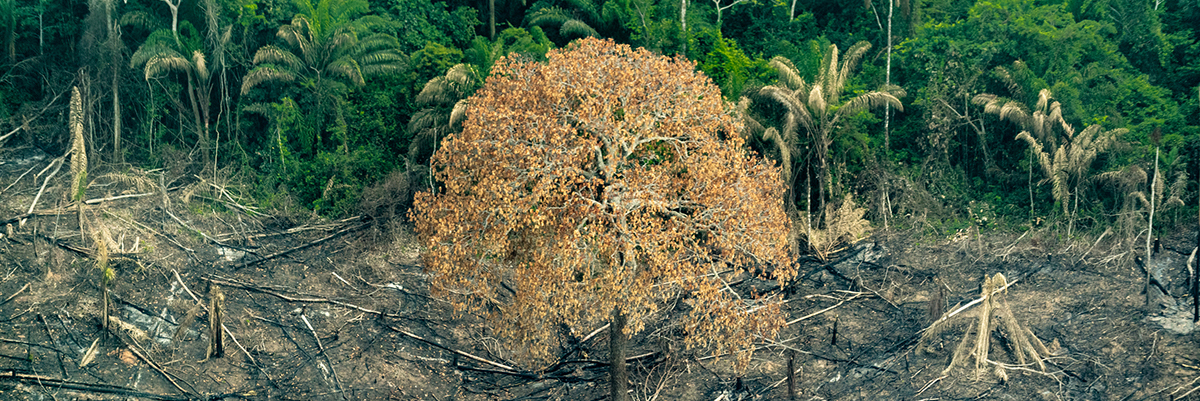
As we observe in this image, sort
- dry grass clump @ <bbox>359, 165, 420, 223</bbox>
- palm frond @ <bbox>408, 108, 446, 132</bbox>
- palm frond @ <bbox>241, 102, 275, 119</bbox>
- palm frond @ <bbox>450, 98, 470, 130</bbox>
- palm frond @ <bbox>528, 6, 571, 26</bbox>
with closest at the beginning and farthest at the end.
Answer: palm frond @ <bbox>450, 98, 470, 130</bbox> < palm frond @ <bbox>408, 108, 446, 132</bbox> < dry grass clump @ <bbox>359, 165, 420, 223</bbox> < palm frond @ <bbox>241, 102, 275, 119</bbox> < palm frond @ <bbox>528, 6, 571, 26</bbox>

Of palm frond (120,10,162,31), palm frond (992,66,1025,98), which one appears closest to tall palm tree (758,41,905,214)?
palm frond (992,66,1025,98)

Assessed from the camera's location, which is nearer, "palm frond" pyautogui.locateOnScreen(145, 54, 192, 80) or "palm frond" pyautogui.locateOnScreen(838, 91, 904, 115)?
"palm frond" pyautogui.locateOnScreen(838, 91, 904, 115)

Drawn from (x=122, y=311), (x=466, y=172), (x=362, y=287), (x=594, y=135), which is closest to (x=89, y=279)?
(x=122, y=311)

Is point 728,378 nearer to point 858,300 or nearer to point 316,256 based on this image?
point 858,300

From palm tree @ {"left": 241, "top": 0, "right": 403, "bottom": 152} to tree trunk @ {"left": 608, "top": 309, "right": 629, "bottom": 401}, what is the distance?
10470 millimetres

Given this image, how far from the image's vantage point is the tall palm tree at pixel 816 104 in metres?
22.7

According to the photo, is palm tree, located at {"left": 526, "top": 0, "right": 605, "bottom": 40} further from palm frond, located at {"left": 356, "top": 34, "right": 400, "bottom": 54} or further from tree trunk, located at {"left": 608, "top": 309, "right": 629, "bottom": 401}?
tree trunk, located at {"left": 608, "top": 309, "right": 629, "bottom": 401}

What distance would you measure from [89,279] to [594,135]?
10.5 metres

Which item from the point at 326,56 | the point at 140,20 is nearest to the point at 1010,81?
the point at 326,56

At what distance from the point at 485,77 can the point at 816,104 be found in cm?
752

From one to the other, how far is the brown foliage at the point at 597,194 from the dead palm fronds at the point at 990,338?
4256mm

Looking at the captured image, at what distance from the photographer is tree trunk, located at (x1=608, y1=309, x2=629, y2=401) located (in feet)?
60.1

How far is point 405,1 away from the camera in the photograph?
2766 cm

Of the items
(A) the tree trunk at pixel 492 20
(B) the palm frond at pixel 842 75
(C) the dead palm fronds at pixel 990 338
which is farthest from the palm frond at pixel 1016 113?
(A) the tree trunk at pixel 492 20
